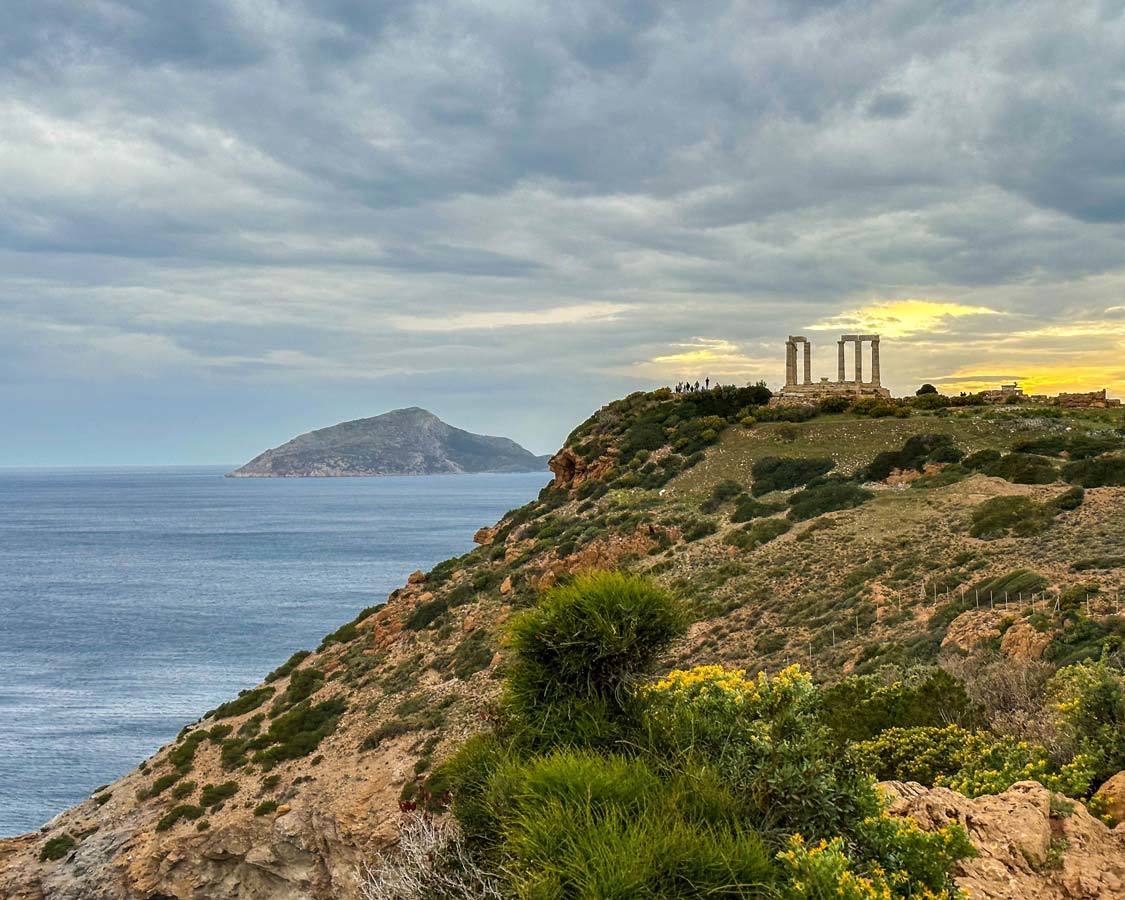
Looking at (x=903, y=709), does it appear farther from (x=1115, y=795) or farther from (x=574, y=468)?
(x=574, y=468)

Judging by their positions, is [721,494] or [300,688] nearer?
[300,688]

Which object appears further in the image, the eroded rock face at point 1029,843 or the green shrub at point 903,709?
the green shrub at point 903,709

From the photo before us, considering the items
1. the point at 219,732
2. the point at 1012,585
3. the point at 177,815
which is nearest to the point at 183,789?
the point at 177,815

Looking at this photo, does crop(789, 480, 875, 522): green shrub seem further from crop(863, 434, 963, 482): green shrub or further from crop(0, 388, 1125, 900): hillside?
crop(863, 434, 963, 482): green shrub

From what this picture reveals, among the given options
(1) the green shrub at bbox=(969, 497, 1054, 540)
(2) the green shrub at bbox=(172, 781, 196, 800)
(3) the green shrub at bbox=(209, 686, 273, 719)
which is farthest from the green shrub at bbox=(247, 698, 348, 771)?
(1) the green shrub at bbox=(969, 497, 1054, 540)

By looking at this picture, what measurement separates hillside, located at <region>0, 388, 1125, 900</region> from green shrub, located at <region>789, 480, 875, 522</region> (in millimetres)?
184

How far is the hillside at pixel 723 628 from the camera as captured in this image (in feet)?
66.4

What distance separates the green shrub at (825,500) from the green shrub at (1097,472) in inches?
318

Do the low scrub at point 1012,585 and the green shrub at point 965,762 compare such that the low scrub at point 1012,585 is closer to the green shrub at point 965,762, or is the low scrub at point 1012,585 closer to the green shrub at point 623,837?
the green shrub at point 965,762

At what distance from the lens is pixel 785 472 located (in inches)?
1833

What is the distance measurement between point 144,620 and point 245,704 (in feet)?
Answer: 146

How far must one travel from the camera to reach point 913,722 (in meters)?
15.1

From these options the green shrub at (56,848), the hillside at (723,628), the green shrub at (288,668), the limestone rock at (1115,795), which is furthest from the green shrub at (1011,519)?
the green shrub at (56,848)

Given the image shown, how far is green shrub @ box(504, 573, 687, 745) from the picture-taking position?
1096 cm
